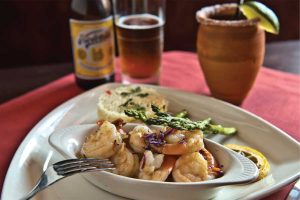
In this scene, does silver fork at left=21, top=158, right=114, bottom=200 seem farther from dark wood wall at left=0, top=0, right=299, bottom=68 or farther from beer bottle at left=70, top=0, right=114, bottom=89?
dark wood wall at left=0, top=0, right=299, bottom=68

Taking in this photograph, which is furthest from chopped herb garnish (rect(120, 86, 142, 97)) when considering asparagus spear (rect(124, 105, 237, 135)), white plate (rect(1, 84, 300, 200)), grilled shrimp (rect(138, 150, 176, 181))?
grilled shrimp (rect(138, 150, 176, 181))

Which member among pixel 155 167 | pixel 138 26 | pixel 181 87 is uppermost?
pixel 138 26

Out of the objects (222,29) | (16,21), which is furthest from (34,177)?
(16,21)

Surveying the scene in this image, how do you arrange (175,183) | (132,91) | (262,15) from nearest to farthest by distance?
(175,183) < (262,15) < (132,91)

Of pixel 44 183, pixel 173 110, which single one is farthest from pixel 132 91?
pixel 44 183

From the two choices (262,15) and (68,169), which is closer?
(68,169)

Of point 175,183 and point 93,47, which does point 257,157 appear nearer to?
point 175,183
